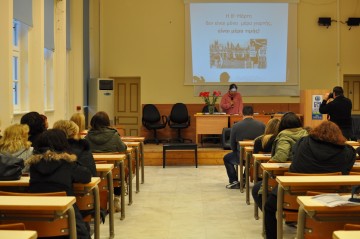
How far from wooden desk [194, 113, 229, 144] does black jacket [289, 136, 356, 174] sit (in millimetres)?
6866

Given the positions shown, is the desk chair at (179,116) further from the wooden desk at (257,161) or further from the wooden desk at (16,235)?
the wooden desk at (16,235)

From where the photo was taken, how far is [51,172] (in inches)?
144

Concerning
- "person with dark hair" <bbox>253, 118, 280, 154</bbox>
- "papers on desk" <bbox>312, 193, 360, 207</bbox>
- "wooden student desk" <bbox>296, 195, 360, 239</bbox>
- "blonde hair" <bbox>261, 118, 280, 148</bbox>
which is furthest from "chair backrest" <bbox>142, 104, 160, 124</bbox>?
"papers on desk" <bbox>312, 193, 360, 207</bbox>

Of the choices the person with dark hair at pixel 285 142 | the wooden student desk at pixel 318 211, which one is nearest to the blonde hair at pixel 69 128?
the person with dark hair at pixel 285 142

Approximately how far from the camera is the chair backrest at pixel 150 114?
1312 cm

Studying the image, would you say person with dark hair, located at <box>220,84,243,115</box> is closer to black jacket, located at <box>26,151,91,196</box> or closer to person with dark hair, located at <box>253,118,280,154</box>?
person with dark hair, located at <box>253,118,280,154</box>

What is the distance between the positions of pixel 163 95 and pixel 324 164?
986 centimetres

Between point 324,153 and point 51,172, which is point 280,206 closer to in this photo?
point 324,153

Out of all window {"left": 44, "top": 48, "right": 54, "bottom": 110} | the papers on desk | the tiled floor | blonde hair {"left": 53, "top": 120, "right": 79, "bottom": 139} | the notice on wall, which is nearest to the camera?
the papers on desk

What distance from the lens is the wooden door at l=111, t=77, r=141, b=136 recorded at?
46.6ft

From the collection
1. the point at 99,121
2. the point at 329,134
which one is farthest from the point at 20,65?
the point at 329,134

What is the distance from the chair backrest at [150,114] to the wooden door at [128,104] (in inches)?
37.9

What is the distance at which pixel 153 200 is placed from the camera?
7.21 metres

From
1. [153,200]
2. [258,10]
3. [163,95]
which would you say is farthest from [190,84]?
[153,200]
